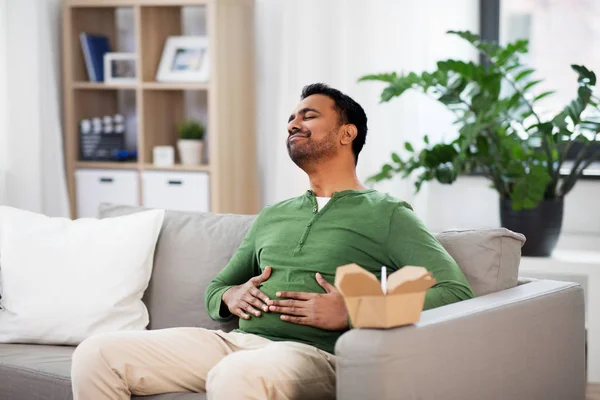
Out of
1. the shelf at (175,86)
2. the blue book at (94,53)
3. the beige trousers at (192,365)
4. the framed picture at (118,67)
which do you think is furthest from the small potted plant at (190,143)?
the beige trousers at (192,365)

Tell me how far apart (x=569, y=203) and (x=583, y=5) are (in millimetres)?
887

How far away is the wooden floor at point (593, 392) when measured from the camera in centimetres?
324

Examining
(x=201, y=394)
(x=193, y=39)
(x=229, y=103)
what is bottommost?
(x=201, y=394)

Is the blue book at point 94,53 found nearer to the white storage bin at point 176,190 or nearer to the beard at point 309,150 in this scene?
the white storage bin at point 176,190

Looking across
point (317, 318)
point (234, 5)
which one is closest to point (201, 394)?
point (317, 318)

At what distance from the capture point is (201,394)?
2.20m

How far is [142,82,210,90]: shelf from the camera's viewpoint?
14.0 feet

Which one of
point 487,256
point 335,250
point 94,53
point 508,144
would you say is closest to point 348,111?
point 335,250

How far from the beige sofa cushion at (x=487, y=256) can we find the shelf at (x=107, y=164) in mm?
2349

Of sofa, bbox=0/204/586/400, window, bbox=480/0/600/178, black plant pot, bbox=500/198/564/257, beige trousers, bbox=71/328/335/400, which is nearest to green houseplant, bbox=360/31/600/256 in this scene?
black plant pot, bbox=500/198/564/257

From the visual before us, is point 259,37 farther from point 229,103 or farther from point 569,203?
point 569,203

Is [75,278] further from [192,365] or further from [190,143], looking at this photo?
[190,143]

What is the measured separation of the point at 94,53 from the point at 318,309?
2.75 meters

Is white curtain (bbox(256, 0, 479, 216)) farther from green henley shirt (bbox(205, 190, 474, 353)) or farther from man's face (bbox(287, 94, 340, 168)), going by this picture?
green henley shirt (bbox(205, 190, 474, 353))
